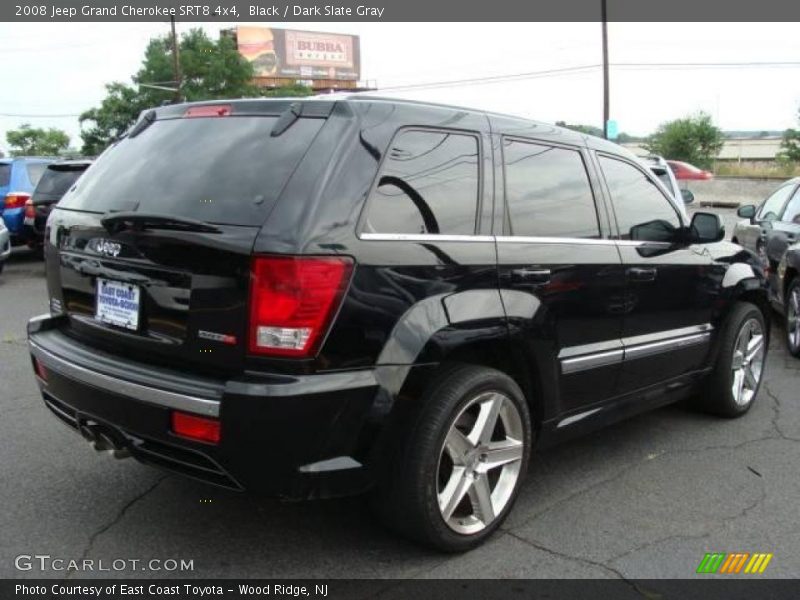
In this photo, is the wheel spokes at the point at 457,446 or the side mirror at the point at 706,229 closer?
the wheel spokes at the point at 457,446

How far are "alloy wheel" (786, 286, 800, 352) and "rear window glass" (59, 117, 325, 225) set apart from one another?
5427 mm

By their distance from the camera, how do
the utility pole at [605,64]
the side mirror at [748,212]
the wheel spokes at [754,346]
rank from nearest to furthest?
the wheel spokes at [754,346] → the side mirror at [748,212] → the utility pole at [605,64]

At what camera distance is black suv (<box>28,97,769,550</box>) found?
260 centimetres

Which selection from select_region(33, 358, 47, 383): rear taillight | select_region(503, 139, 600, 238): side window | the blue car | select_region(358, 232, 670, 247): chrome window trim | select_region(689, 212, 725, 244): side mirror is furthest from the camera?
the blue car

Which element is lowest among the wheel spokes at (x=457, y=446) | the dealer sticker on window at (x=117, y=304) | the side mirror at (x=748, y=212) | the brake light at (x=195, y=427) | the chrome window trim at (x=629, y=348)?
the wheel spokes at (x=457, y=446)

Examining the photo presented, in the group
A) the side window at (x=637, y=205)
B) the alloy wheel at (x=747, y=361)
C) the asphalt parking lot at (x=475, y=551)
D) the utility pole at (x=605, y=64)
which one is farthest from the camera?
the utility pole at (x=605, y=64)

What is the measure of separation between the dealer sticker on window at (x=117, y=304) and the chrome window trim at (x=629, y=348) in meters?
1.89

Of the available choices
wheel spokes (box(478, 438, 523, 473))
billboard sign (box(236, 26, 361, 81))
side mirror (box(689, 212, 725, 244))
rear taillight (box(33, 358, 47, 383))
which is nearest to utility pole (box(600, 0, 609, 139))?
side mirror (box(689, 212, 725, 244))

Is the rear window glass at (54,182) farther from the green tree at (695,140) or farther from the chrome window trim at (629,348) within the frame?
the green tree at (695,140)

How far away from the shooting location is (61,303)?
342 cm

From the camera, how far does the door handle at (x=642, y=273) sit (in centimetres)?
393

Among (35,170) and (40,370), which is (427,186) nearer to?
(40,370)

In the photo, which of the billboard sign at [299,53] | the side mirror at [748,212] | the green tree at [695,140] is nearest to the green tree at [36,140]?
the billboard sign at [299,53]

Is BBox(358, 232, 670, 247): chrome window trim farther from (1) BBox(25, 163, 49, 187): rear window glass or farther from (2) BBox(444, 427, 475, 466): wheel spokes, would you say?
(1) BBox(25, 163, 49, 187): rear window glass
